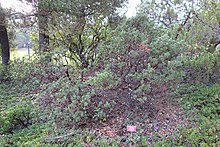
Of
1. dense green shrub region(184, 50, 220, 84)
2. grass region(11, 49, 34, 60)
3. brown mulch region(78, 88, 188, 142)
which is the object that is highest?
grass region(11, 49, 34, 60)

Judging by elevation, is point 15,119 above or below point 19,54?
below

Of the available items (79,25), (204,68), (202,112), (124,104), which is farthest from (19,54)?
(202,112)

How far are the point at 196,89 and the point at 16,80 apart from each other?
400 centimetres

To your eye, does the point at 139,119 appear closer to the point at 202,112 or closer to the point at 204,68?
the point at 202,112

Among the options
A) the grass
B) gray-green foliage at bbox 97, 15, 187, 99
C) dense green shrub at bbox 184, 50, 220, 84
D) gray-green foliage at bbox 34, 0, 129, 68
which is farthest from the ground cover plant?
the grass

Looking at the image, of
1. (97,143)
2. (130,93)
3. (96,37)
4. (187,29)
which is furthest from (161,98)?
(187,29)

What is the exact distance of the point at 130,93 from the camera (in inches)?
126

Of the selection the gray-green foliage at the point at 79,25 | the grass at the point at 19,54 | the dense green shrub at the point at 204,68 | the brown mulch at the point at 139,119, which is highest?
the gray-green foliage at the point at 79,25

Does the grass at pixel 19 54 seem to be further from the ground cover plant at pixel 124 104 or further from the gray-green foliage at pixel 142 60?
the gray-green foliage at pixel 142 60

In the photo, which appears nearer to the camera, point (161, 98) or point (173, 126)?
point (173, 126)

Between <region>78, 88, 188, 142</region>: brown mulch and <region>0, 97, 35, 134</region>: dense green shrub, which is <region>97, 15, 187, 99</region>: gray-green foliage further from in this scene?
<region>0, 97, 35, 134</region>: dense green shrub

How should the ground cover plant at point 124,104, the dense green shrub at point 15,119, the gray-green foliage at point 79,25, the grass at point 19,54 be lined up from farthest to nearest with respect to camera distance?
the grass at point 19,54 → the gray-green foliage at point 79,25 → the dense green shrub at point 15,119 → the ground cover plant at point 124,104

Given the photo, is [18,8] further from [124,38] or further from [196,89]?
[196,89]

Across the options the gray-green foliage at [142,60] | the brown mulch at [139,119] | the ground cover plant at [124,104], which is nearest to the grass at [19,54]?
the ground cover plant at [124,104]
